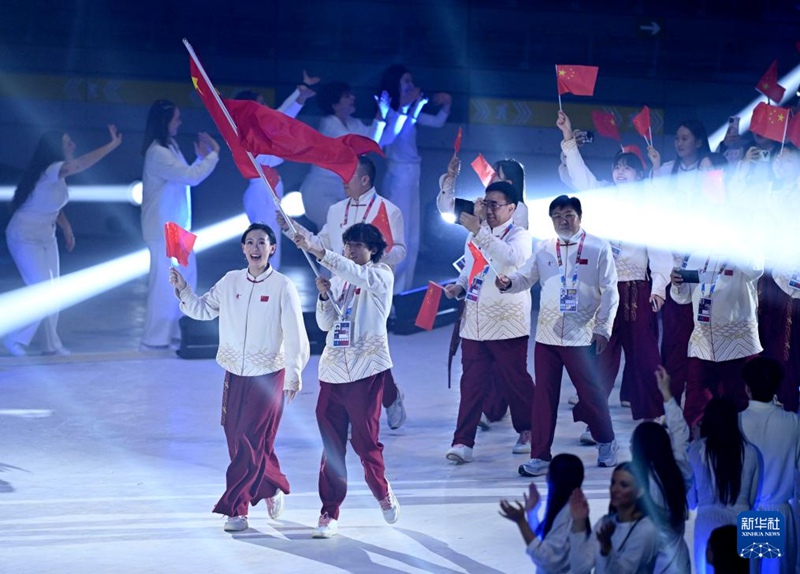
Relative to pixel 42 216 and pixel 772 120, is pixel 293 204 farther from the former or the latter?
pixel 772 120

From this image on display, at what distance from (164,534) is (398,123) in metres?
6.21

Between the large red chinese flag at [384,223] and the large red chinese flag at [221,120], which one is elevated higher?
the large red chinese flag at [221,120]

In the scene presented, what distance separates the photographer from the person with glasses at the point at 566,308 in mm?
6848

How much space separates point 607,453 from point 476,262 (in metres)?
1.22

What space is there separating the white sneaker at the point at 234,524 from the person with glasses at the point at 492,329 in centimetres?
155

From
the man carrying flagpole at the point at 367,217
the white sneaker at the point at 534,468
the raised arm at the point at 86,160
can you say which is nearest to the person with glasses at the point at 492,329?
the white sneaker at the point at 534,468

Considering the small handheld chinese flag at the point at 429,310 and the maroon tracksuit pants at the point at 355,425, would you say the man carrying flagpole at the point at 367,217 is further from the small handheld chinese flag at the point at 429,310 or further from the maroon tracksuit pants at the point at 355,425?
the maroon tracksuit pants at the point at 355,425

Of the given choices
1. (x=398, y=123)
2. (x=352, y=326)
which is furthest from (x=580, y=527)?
(x=398, y=123)

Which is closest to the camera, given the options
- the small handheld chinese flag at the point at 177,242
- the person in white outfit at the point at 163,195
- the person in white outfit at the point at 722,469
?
the person in white outfit at the point at 722,469

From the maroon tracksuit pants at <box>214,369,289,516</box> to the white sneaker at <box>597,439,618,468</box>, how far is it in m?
1.81

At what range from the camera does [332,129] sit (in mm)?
10984

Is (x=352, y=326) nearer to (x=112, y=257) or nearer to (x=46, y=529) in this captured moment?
(x=46, y=529)

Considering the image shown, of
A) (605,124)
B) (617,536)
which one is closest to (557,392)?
(617,536)

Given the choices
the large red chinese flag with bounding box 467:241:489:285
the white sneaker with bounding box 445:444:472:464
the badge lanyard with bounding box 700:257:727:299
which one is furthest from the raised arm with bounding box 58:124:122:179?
the badge lanyard with bounding box 700:257:727:299
